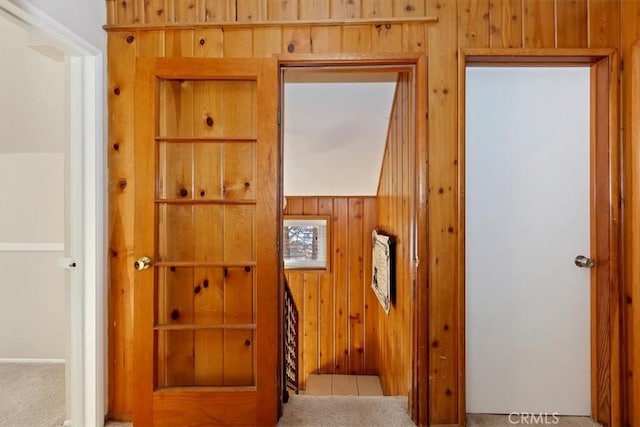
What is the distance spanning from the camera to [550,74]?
6.24 ft

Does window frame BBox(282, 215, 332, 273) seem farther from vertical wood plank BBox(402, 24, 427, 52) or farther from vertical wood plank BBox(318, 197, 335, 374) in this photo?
vertical wood plank BBox(402, 24, 427, 52)

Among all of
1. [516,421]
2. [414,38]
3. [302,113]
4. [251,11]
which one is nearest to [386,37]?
[414,38]

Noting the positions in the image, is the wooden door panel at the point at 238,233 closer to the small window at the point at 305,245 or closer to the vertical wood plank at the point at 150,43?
the vertical wood plank at the point at 150,43

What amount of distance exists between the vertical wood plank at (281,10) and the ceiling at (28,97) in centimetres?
121

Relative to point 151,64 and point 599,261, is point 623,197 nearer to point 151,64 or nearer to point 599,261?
point 599,261

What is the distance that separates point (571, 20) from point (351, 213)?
264 cm

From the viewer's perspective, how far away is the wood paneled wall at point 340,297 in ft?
13.1

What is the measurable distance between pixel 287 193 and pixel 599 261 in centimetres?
281

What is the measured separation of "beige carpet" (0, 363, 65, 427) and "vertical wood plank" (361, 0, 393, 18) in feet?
8.80

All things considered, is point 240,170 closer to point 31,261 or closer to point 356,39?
point 356,39

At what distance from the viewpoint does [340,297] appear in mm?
4059

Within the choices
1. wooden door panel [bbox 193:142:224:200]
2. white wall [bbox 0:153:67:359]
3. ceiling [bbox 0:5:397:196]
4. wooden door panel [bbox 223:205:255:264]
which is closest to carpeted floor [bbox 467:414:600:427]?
wooden door panel [bbox 223:205:255:264]

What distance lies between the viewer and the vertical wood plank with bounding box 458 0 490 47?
1.71 meters

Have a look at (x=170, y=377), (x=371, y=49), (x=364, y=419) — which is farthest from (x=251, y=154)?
(x=364, y=419)
